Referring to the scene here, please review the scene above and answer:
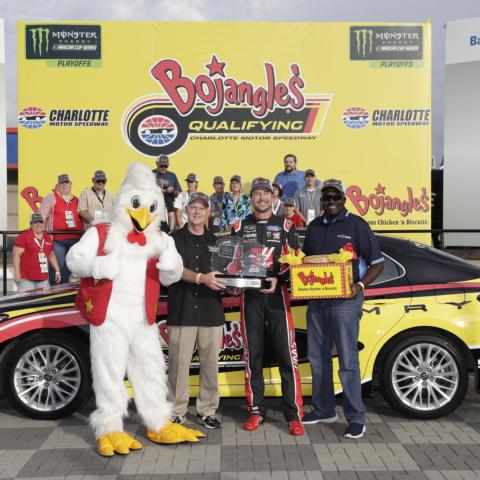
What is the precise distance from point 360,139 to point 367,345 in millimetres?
7862

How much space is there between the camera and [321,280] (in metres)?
4.95

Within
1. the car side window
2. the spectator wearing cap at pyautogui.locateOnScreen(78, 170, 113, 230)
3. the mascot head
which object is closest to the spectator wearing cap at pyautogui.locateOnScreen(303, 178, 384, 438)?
the car side window

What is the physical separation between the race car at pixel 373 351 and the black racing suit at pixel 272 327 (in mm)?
228

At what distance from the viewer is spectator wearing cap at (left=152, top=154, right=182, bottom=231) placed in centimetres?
1136

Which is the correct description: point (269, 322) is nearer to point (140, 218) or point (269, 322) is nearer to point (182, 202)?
point (140, 218)

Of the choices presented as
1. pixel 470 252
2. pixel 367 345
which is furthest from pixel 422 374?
pixel 470 252

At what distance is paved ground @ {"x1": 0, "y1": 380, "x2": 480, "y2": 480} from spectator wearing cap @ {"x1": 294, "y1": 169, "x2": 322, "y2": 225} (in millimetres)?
5481

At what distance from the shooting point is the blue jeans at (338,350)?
507 cm

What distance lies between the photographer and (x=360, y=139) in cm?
1267

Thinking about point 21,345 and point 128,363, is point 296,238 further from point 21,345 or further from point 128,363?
point 21,345

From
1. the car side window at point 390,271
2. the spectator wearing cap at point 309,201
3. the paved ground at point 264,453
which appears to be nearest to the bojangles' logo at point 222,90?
the spectator wearing cap at point 309,201

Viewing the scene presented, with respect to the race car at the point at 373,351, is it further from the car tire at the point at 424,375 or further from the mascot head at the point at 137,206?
the mascot head at the point at 137,206

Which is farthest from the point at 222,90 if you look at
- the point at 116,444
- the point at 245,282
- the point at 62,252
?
the point at 116,444

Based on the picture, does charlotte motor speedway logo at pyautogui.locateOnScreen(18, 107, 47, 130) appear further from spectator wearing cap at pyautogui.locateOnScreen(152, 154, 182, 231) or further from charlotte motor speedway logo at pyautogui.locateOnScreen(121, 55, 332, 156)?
spectator wearing cap at pyautogui.locateOnScreen(152, 154, 182, 231)
